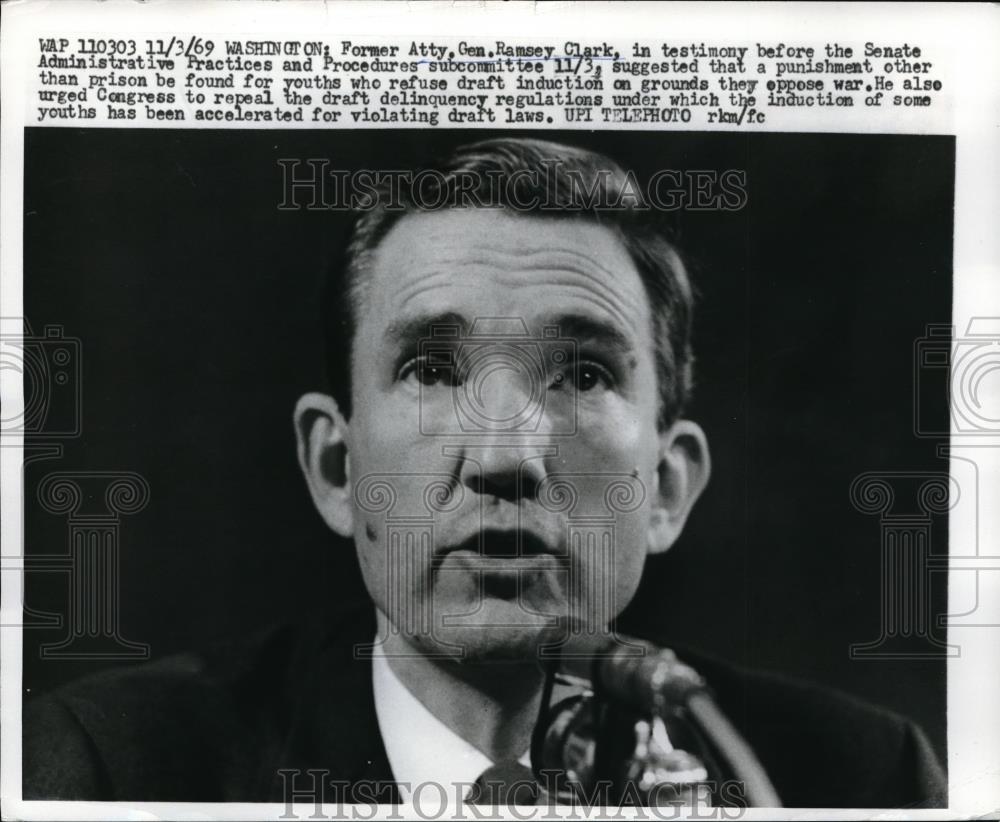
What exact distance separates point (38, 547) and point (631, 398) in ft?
5.69

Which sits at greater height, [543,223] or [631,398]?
[543,223]

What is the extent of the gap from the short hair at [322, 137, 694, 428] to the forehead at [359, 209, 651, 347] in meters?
0.03

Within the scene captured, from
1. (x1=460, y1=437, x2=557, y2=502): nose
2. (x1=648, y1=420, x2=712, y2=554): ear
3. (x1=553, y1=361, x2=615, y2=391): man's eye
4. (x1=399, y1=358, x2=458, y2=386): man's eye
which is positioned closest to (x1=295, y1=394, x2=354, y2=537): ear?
(x1=399, y1=358, x2=458, y2=386): man's eye

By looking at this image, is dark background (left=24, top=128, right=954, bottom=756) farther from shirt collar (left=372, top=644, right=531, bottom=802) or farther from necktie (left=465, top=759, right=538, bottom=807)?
necktie (left=465, top=759, right=538, bottom=807)

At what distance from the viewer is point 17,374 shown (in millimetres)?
2641

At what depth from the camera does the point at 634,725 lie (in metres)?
2.62

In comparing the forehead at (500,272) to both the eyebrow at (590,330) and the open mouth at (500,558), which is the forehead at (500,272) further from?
the open mouth at (500,558)

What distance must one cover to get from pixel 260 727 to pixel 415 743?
0.44 m

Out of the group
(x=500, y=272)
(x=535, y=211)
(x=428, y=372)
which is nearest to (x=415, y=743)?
(x=428, y=372)

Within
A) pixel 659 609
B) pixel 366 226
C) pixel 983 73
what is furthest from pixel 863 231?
pixel 366 226

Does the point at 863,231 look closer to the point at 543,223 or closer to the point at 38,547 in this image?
the point at 543,223

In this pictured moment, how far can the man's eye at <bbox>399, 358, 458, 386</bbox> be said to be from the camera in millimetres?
2545

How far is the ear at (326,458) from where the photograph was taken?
2.59 metres

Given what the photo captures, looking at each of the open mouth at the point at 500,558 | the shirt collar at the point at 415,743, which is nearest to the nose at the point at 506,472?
the open mouth at the point at 500,558
